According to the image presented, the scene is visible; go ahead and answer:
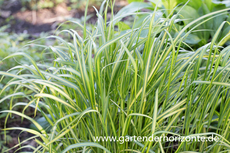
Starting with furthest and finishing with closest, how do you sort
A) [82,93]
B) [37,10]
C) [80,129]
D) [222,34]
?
1. [37,10]
2. [222,34]
3. [80,129]
4. [82,93]

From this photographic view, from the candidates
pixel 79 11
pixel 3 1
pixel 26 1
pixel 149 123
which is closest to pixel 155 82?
pixel 149 123

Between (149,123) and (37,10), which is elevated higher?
(37,10)

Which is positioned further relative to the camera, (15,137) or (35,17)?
(35,17)

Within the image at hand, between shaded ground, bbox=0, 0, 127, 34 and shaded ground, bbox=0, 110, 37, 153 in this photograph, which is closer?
shaded ground, bbox=0, 110, 37, 153

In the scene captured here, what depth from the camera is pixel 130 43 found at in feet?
2.62

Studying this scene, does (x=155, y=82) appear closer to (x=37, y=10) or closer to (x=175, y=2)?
(x=175, y=2)

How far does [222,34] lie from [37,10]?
298 centimetres

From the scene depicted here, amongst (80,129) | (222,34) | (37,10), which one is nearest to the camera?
(80,129)

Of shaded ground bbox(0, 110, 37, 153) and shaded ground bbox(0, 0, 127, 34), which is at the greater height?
shaded ground bbox(0, 0, 127, 34)

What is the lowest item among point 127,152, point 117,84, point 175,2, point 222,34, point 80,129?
point 127,152

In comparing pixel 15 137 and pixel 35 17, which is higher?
pixel 35 17

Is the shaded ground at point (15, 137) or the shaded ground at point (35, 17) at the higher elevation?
the shaded ground at point (35, 17)

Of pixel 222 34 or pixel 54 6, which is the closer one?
pixel 222 34

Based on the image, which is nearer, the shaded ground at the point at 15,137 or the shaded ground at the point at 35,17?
the shaded ground at the point at 15,137
